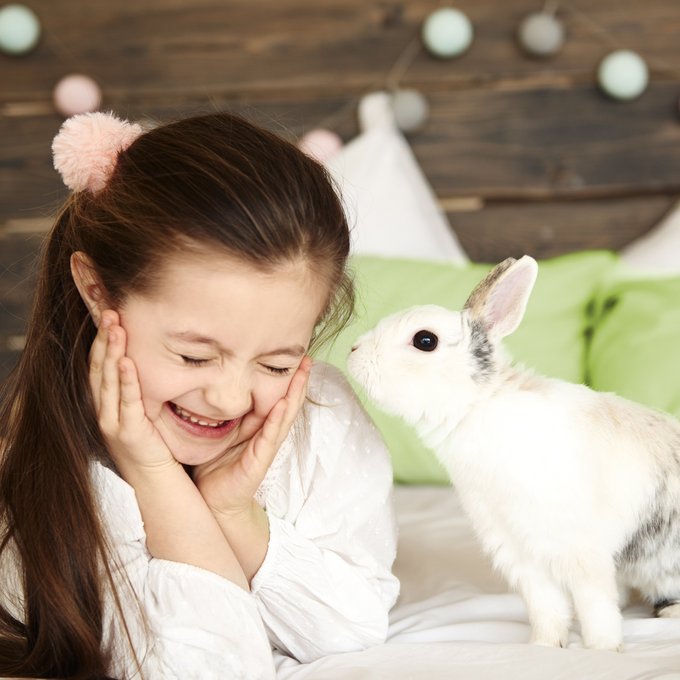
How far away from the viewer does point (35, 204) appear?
6.93 feet

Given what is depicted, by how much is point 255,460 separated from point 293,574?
142 millimetres

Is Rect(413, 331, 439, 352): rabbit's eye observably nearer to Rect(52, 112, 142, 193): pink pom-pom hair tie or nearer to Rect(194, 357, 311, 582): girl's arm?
Rect(194, 357, 311, 582): girl's arm

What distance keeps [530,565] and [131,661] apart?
1.40 ft

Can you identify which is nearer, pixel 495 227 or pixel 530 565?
pixel 530 565

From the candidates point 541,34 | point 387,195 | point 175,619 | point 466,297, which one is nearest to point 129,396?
point 175,619

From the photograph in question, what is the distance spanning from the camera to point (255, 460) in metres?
1.01

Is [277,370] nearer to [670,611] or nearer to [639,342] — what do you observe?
[670,611]

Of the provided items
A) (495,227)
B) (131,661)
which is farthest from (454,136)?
(131,661)

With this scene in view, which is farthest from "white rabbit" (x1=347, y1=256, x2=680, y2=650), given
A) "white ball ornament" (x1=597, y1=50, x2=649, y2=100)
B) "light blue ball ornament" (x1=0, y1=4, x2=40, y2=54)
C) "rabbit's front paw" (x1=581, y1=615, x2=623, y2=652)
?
"light blue ball ornament" (x1=0, y1=4, x2=40, y2=54)

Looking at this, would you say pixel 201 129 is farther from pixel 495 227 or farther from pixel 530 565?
pixel 495 227

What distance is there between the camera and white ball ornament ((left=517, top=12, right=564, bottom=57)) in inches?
77.7

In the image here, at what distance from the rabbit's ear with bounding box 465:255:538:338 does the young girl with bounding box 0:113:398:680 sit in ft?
0.52

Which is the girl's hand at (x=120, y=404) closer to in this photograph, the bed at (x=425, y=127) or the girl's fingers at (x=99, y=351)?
the girl's fingers at (x=99, y=351)

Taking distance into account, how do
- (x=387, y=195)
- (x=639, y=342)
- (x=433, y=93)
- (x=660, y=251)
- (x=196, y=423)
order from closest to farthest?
1. (x=196, y=423)
2. (x=639, y=342)
3. (x=660, y=251)
4. (x=387, y=195)
5. (x=433, y=93)
